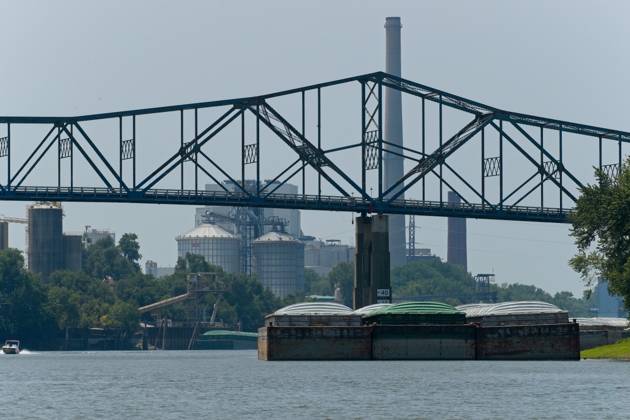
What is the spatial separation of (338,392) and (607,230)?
57.9 metres

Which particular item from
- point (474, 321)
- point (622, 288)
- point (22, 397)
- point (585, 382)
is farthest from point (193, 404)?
point (474, 321)

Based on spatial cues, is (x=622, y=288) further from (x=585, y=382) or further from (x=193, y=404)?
(x=193, y=404)

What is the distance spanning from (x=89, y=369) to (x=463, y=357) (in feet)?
108

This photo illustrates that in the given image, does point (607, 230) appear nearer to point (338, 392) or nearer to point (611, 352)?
point (611, 352)

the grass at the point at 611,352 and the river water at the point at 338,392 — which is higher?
the grass at the point at 611,352

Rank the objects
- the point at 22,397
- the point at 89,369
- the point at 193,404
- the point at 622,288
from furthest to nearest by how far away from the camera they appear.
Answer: the point at 89,369 < the point at 622,288 < the point at 22,397 < the point at 193,404

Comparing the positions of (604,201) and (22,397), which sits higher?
(604,201)

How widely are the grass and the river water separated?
10284mm

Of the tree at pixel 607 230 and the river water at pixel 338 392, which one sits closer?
the river water at pixel 338 392

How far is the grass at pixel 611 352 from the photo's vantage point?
6919 inches

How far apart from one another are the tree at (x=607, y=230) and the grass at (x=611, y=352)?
5.66 m

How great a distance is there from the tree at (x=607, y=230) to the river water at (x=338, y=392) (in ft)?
35.8

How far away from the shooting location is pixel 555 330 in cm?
17725

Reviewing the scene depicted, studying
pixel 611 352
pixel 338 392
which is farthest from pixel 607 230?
pixel 338 392
